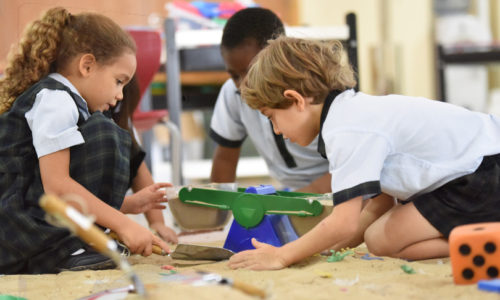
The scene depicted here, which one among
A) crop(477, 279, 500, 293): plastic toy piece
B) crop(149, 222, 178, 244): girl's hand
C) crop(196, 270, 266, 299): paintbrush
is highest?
crop(196, 270, 266, 299): paintbrush

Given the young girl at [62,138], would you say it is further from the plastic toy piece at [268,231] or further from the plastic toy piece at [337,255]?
the plastic toy piece at [337,255]

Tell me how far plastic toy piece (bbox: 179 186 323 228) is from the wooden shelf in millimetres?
906

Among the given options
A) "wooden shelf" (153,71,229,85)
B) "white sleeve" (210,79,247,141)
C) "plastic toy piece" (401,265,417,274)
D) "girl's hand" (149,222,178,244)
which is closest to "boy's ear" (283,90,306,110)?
"plastic toy piece" (401,265,417,274)

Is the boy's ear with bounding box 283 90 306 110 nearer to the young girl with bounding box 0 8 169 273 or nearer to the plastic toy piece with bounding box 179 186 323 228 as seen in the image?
the plastic toy piece with bounding box 179 186 323 228

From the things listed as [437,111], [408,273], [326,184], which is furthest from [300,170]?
[408,273]

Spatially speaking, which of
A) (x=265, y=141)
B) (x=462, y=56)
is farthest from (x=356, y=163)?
(x=462, y=56)

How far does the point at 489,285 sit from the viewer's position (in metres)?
0.85

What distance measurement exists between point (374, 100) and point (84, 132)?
0.53 m

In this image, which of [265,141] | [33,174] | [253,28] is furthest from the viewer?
[265,141]

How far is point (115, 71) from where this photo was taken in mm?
1320

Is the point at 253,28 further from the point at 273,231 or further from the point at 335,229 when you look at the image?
the point at 335,229

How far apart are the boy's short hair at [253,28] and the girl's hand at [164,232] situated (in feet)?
1.58

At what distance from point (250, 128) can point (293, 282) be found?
2.89 feet

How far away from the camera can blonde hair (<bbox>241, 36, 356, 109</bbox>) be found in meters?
1.19
